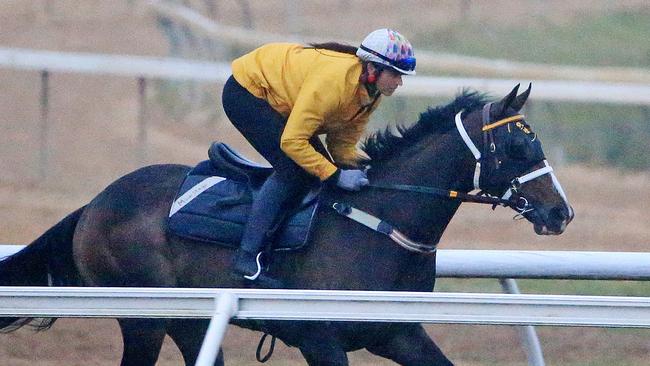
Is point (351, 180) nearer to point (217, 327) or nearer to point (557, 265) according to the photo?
point (557, 265)

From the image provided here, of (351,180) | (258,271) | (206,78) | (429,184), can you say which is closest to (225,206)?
(258,271)

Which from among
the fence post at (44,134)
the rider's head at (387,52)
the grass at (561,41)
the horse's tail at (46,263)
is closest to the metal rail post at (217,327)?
the rider's head at (387,52)

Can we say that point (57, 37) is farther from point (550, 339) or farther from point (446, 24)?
point (550, 339)

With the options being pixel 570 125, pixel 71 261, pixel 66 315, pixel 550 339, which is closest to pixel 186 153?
pixel 570 125

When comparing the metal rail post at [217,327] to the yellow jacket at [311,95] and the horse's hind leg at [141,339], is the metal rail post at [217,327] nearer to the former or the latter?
the yellow jacket at [311,95]

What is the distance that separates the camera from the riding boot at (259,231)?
15.0ft

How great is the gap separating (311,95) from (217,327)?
61.7 inches

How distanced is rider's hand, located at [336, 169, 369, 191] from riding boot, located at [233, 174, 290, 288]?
0.71 ft

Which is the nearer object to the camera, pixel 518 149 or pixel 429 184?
pixel 518 149

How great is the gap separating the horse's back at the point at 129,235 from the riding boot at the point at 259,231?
420 mm

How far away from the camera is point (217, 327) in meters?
3.02

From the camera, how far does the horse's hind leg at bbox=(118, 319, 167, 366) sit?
4.86 metres

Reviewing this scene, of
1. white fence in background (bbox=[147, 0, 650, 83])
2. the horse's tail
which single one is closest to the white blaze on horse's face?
the horse's tail

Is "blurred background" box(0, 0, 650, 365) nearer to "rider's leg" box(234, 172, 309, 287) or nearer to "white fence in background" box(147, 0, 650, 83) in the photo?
"white fence in background" box(147, 0, 650, 83)
